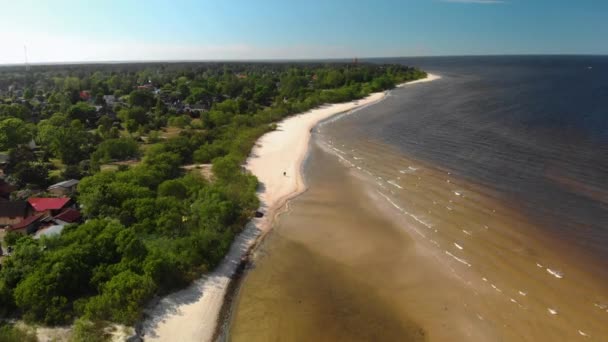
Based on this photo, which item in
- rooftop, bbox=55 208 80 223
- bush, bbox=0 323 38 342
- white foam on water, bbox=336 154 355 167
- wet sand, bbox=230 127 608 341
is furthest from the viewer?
white foam on water, bbox=336 154 355 167

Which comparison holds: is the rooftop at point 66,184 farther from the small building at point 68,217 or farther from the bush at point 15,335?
the bush at point 15,335

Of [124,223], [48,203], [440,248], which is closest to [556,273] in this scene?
[440,248]

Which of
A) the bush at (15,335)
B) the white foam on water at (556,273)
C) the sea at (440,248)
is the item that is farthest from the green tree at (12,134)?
the white foam on water at (556,273)

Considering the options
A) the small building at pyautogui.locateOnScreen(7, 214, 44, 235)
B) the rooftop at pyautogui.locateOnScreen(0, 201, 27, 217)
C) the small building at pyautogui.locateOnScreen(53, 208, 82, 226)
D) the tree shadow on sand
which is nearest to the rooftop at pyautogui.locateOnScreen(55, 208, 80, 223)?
the small building at pyautogui.locateOnScreen(53, 208, 82, 226)

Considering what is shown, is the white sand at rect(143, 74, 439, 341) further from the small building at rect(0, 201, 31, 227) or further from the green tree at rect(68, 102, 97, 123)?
the green tree at rect(68, 102, 97, 123)

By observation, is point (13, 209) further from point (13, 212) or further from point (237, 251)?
point (237, 251)

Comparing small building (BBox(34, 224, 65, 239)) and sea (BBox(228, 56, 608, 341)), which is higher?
small building (BBox(34, 224, 65, 239))
